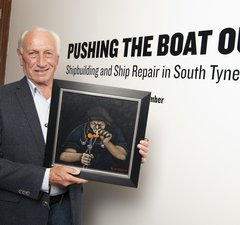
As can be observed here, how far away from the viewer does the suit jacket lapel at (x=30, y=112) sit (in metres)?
1.39

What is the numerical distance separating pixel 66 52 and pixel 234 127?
1.21m

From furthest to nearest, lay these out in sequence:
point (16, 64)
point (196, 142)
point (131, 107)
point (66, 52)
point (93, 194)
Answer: point (16, 64), point (66, 52), point (93, 194), point (196, 142), point (131, 107)

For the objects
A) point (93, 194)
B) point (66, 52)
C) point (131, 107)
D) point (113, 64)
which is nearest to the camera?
point (131, 107)

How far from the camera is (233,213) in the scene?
1332 millimetres

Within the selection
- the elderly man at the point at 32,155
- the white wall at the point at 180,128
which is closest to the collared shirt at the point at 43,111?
the elderly man at the point at 32,155

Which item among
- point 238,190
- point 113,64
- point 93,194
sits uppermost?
point 113,64

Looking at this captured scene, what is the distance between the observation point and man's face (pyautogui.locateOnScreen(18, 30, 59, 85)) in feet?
4.89

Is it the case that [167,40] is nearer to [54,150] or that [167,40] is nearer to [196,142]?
[196,142]

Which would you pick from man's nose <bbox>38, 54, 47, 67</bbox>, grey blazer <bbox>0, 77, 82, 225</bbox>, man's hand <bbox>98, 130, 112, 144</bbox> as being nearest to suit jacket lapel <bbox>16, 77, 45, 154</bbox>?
grey blazer <bbox>0, 77, 82, 225</bbox>

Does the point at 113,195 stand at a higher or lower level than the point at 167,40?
lower

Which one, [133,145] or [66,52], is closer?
[133,145]

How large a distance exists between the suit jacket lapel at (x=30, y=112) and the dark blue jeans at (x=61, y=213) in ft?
0.91

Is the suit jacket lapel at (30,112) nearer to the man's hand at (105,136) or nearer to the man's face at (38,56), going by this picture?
the man's face at (38,56)

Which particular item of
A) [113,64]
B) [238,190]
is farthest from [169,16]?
[238,190]
